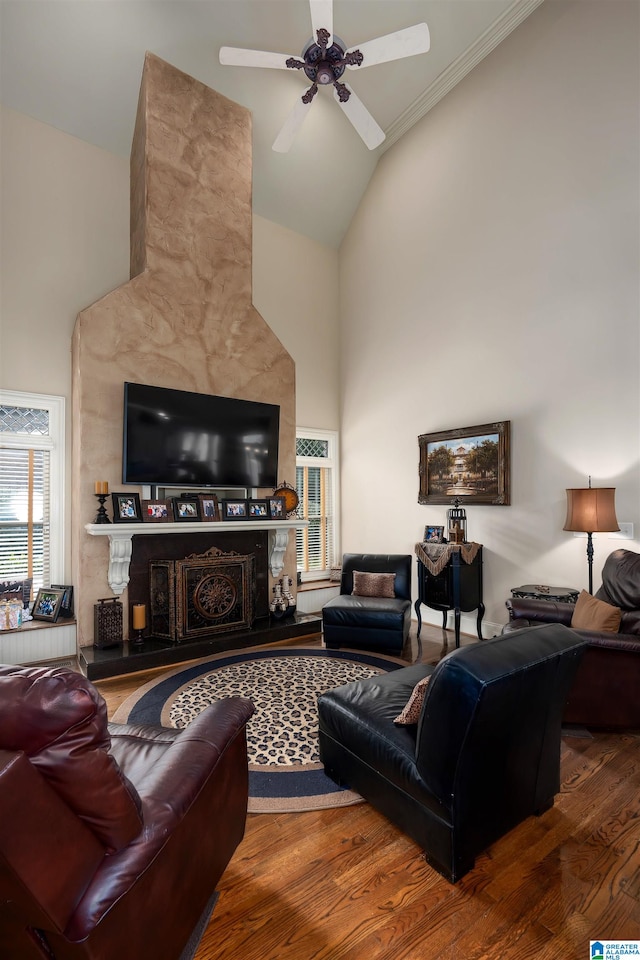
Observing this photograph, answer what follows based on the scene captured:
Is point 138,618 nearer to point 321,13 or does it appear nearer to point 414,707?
point 414,707

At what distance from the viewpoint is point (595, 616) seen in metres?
3.04

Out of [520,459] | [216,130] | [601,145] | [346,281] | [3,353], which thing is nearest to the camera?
[601,145]

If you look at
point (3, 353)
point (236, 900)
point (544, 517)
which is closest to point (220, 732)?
point (236, 900)

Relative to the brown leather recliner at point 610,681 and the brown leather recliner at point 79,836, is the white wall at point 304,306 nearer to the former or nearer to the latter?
the brown leather recliner at point 610,681

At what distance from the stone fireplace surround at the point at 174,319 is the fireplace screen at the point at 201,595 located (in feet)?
0.62

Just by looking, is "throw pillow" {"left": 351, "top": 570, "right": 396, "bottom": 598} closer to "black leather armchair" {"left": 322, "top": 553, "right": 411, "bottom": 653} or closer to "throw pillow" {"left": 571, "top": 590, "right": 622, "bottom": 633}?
"black leather armchair" {"left": 322, "top": 553, "right": 411, "bottom": 653}

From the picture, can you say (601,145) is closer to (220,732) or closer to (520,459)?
(520,459)

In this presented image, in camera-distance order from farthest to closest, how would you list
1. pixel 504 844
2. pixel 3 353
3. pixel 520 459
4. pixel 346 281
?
pixel 346 281
pixel 520 459
pixel 3 353
pixel 504 844

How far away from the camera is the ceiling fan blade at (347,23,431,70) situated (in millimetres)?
3312

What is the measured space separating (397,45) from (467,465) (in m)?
3.61

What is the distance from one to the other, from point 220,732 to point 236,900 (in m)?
0.66

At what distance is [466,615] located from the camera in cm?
511

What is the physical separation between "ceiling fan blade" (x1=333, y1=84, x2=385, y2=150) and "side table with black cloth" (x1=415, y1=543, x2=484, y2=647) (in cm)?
389

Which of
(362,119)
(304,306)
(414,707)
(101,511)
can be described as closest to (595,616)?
(414,707)
